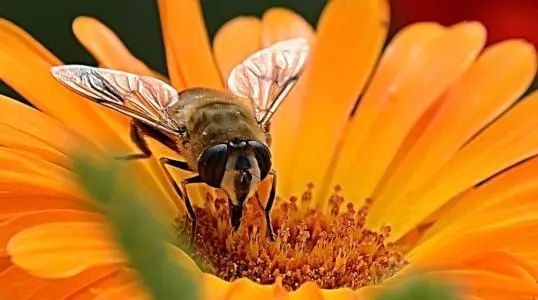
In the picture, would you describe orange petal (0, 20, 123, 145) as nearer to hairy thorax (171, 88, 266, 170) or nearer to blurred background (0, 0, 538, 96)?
hairy thorax (171, 88, 266, 170)

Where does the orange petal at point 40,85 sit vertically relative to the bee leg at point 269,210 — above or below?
above

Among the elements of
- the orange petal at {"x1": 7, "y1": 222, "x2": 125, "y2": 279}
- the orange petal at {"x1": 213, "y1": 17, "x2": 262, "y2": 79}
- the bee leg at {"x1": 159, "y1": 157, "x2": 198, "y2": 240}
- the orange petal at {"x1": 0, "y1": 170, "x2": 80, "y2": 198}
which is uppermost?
the orange petal at {"x1": 7, "y1": 222, "x2": 125, "y2": 279}

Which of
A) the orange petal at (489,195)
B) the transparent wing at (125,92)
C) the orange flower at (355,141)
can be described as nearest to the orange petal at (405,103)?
the orange flower at (355,141)

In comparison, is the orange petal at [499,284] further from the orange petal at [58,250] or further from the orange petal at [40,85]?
the orange petal at [40,85]

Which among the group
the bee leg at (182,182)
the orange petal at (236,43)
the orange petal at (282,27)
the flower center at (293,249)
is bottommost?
the flower center at (293,249)

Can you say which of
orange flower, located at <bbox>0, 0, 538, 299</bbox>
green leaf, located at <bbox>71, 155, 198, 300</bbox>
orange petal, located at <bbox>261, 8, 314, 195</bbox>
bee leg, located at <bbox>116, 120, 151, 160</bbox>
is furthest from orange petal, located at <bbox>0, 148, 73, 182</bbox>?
green leaf, located at <bbox>71, 155, 198, 300</bbox>

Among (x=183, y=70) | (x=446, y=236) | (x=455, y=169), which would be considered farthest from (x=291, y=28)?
(x=446, y=236)

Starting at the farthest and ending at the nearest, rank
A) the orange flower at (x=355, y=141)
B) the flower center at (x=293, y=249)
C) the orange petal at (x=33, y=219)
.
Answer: the flower center at (x=293, y=249)
the orange flower at (x=355, y=141)
the orange petal at (x=33, y=219)

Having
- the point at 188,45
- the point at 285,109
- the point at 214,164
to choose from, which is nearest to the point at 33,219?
the point at 214,164

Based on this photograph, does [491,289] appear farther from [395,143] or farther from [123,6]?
[123,6]

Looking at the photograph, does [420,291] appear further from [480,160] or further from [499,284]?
[480,160]
